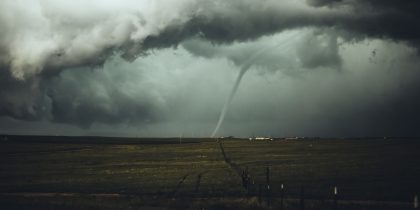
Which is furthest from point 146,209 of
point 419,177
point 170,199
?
point 419,177

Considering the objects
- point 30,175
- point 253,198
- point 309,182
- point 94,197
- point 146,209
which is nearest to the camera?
point 146,209

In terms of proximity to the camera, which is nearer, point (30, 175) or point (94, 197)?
point (94, 197)

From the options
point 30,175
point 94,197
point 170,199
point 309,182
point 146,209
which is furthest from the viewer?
point 30,175

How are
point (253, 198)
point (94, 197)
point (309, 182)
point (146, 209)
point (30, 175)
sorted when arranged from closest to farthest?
point (146, 209) → point (253, 198) → point (94, 197) → point (309, 182) → point (30, 175)

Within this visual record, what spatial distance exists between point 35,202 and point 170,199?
45.7 feet

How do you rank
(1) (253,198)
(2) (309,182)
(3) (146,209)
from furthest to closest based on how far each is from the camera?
(2) (309,182) → (1) (253,198) → (3) (146,209)

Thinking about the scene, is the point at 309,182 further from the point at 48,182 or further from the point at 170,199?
the point at 48,182

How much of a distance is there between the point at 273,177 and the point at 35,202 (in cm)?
3232

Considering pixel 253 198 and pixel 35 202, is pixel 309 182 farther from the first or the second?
pixel 35 202

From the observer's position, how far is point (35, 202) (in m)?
44.7

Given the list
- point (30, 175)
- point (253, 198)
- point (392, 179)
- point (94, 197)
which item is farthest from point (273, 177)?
point (30, 175)

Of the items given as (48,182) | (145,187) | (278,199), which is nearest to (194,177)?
(145,187)

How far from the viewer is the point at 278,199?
1596 inches

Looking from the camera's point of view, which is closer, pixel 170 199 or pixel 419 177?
pixel 170 199
